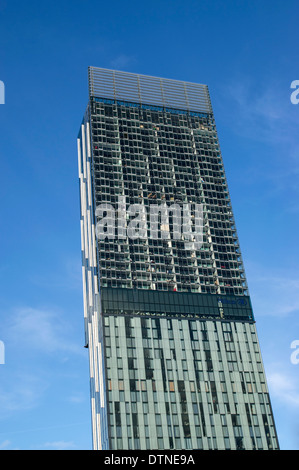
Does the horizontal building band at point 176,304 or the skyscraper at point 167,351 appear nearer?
the skyscraper at point 167,351

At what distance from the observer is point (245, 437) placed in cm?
16562

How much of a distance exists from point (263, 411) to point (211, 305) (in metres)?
35.8

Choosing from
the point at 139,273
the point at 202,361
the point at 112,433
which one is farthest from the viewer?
the point at 139,273

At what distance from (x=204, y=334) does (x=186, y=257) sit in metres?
28.2

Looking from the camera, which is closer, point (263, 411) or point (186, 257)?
point (263, 411)

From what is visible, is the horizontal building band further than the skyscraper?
Yes

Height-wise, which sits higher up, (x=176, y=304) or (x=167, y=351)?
(x=176, y=304)

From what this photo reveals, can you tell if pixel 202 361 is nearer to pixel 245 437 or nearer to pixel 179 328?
pixel 179 328

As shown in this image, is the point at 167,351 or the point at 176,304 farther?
the point at 176,304
